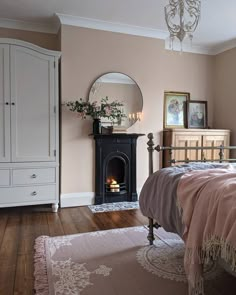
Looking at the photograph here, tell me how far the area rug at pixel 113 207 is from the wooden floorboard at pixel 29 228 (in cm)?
11

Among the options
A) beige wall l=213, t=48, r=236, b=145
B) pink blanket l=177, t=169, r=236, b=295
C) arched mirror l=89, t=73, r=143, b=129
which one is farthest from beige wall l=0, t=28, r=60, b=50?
pink blanket l=177, t=169, r=236, b=295

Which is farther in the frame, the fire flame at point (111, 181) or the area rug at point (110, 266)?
the fire flame at point (111, 181)

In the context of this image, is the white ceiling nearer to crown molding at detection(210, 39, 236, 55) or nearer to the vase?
crown molding at detection(210, 39, 236, 55)

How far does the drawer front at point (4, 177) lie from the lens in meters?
3.38

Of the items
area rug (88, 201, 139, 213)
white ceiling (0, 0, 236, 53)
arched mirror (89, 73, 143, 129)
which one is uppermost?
white ceiling (0, 0, 236, 53)

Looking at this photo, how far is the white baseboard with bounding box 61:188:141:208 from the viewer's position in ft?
12.6

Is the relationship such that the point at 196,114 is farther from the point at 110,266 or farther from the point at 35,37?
the point at 110,266

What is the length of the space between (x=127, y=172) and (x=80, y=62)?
181 centimetres

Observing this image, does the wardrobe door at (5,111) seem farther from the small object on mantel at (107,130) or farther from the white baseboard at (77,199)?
the small object on mantel at (107,130)

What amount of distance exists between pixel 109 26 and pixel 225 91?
7.86ft

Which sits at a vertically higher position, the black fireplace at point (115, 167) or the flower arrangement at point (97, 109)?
the flower arrangement at point (97, 109)

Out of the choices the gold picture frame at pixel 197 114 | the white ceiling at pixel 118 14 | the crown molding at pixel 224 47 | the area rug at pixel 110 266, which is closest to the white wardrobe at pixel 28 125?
the white ceiling at pixel 118 14

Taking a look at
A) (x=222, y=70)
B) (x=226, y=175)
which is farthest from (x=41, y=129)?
(x=222, y=70)

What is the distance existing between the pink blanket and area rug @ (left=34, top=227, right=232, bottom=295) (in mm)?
444
